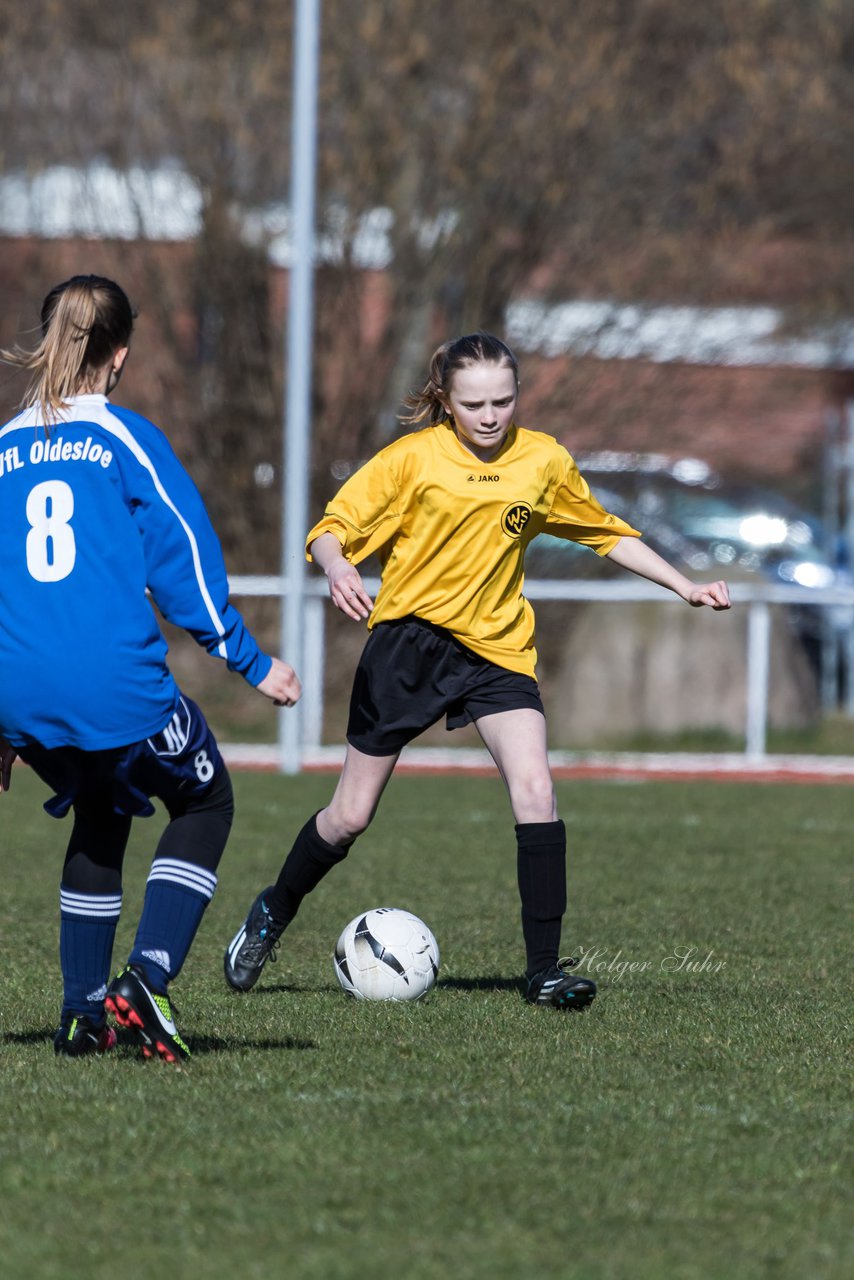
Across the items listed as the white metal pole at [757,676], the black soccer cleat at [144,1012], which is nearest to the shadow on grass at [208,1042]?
the black soccer cleat at [144,1012]

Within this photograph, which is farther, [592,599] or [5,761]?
[592,599]

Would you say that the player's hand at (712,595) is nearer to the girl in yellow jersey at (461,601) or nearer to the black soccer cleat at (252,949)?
the girl in yellow jersey at (461,601)

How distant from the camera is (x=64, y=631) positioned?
413 cm

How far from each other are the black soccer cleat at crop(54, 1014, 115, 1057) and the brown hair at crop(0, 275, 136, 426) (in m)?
1.39

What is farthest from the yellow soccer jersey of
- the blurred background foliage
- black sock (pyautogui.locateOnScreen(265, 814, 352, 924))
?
the blurred background foliage

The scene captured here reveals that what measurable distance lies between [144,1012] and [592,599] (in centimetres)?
1053

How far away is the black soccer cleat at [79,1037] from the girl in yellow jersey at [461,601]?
3.38 ft

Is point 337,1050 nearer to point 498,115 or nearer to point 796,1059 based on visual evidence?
point 796,1059

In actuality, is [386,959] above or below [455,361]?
below

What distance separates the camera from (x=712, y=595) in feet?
17.9

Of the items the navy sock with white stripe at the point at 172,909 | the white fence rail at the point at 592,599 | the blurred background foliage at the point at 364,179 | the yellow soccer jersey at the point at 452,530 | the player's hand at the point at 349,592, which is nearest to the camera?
the navy sock with white stripe at the point at 172,909

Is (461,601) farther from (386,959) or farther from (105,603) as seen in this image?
(105,603)

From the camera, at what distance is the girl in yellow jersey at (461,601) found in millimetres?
5426

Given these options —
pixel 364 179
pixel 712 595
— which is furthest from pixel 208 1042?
pixel 364 179
